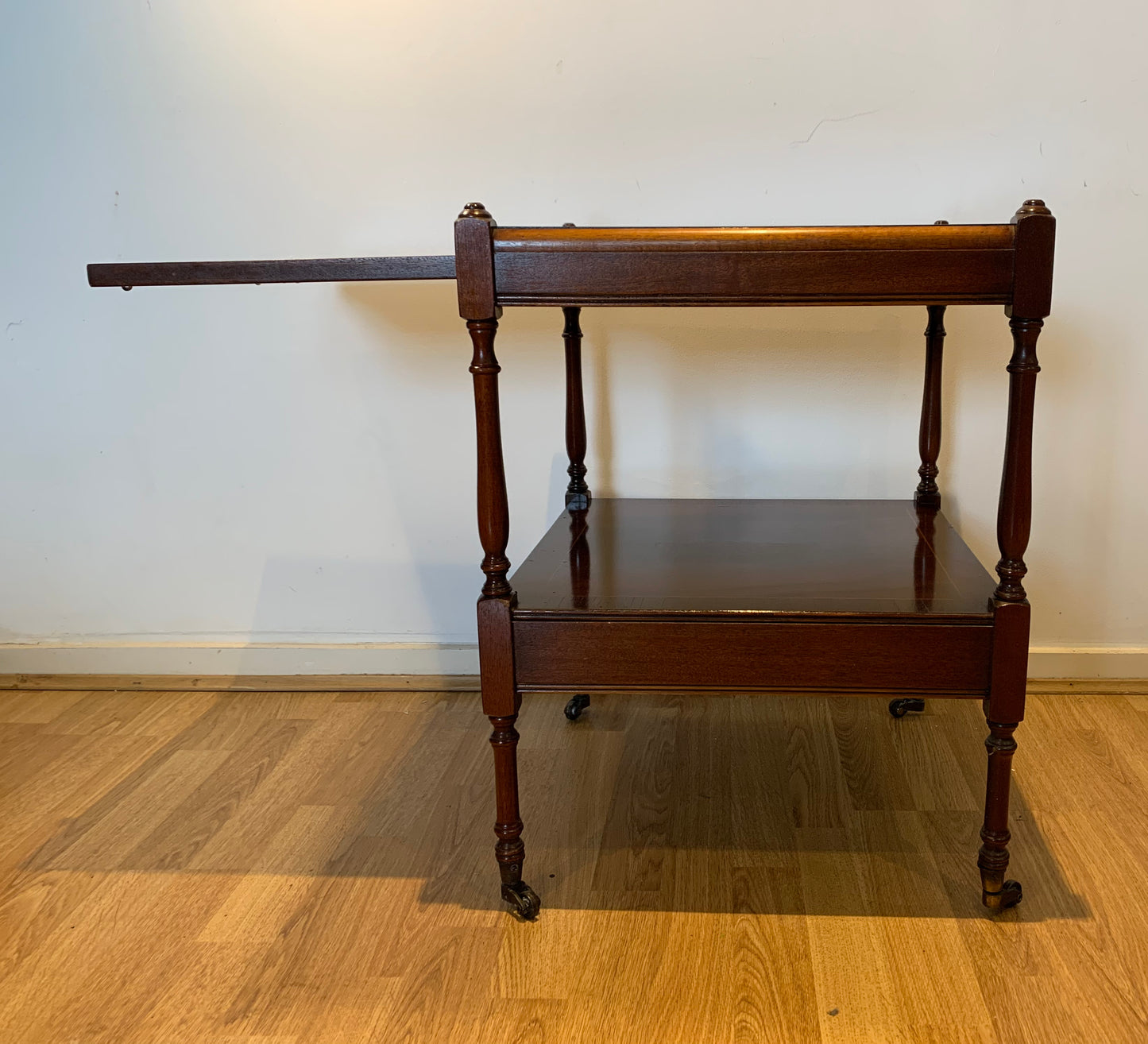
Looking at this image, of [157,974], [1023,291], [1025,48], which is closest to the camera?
[1023,291]

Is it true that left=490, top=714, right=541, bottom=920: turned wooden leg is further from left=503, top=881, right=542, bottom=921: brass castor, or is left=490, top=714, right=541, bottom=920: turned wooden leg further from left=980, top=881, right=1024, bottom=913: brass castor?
left=980, top=881, right=1024, bottom=913: brass castor

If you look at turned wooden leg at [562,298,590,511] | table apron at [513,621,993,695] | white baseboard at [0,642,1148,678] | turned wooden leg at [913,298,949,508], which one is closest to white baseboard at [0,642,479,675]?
white baseboard at [0,642,1148,678]

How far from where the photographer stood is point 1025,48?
175cm

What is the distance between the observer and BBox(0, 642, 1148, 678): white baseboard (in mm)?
2117

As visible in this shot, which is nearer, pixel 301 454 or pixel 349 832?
pixel 349 832

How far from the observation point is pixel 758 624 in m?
1.30

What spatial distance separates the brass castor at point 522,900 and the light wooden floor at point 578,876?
2cm

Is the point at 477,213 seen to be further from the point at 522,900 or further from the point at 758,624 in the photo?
the point at 522,900

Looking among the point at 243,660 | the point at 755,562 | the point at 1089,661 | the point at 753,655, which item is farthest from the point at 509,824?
the point at 1089,661

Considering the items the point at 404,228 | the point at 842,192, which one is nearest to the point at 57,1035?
the point at 404,228

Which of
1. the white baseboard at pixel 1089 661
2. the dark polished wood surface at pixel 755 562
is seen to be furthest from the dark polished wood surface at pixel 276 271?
the white baseboard at pixel 1089 661

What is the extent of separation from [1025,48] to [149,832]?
6.20ft

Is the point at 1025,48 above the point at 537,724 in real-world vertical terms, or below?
above

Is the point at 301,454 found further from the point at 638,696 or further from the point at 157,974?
the point at 157,974
